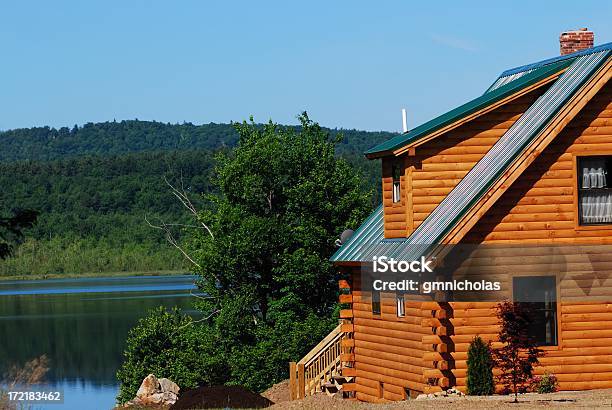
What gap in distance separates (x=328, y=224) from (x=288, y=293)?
11.0 feet

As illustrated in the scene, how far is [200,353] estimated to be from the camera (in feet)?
161

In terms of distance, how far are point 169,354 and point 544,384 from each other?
27.6m

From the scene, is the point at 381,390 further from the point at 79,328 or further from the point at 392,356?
the point at 79,328

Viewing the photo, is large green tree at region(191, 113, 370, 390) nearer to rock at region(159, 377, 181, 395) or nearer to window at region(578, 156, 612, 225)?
rock at region(159, 377, 181, 395)

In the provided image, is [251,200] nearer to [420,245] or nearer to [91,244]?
[420,245]

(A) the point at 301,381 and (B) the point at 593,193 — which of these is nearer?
(B) the point at 593,193

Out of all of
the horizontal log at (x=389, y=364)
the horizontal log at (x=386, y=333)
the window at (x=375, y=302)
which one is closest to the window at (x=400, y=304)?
the horizontal log at (x=386, y=333)

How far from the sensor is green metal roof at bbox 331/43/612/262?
85.6ft

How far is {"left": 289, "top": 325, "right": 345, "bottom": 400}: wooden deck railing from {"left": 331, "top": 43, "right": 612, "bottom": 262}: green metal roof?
558cm

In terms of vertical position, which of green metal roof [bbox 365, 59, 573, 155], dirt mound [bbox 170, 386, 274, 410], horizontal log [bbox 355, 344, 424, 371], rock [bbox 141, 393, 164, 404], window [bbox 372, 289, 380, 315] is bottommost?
rock [bbox 141, 393, 164, 404]

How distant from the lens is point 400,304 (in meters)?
28.6

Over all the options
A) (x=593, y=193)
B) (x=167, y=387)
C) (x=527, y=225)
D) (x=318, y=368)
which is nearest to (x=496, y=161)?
(x=527, y=225)

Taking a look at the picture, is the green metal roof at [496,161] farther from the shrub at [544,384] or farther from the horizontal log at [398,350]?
the shrub at [544,384]

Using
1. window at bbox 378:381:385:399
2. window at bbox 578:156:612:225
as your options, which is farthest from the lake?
window at bbox 578:156:612:225
